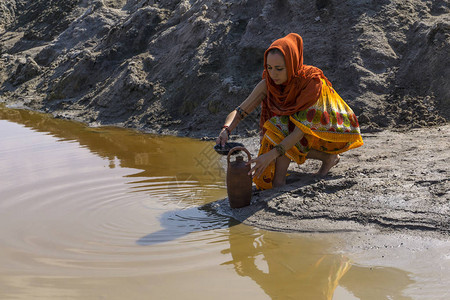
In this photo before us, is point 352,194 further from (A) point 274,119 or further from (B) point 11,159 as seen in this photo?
(B) point 11,159

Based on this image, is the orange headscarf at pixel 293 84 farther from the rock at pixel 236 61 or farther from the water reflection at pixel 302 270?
the rock at pixel 236 61

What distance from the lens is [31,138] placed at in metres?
7.03

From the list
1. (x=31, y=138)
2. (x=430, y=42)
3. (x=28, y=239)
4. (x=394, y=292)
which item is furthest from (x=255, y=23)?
(x=394, y=292)

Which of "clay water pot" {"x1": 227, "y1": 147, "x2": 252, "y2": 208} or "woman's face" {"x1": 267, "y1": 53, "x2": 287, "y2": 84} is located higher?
"woman's face" {"x1": 267, "y1": 53, "x2": 287, "y2": 84}

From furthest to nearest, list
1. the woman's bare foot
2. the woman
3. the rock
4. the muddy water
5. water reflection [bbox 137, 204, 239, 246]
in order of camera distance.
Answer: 1. the rock
2. the woman's bare foot
3. the woman
4. water reflection [bbox 137, 204, 239, 246]
5. the muddy water

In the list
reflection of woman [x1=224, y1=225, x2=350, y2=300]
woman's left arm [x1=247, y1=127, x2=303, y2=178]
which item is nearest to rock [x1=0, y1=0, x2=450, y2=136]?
woman's left arm [x1=247, y1=127, x2=303, y2=178]

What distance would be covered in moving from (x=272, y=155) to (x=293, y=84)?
591 mm

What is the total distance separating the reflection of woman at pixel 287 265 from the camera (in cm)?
249

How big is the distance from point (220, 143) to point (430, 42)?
3745 millimetres

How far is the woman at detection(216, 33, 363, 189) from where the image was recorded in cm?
361

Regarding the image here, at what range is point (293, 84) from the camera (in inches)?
146

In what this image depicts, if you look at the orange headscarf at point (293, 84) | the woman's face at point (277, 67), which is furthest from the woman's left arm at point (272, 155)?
the woman's face at point (277, 67)

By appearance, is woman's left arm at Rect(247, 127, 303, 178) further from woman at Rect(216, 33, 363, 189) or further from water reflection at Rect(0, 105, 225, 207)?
water reflection at Rect(0, 105, 225, 207)

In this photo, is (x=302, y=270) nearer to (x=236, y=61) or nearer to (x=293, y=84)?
(x=293, y=84)
